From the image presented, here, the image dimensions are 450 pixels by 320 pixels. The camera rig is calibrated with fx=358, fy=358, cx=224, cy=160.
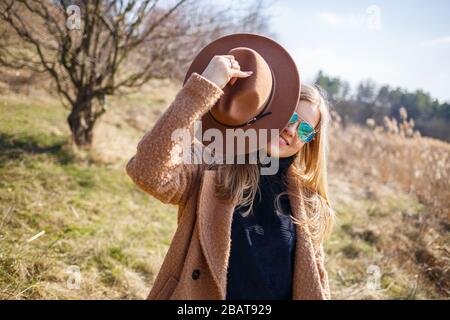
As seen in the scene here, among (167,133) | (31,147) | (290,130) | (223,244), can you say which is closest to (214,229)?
(223,244)

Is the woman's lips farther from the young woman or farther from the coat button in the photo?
the coat button

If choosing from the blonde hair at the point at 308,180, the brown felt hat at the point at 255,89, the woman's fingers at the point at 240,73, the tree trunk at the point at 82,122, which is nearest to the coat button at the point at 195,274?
the blonde hair at the point at 308,180

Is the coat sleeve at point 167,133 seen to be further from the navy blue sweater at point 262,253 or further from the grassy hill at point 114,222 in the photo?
the grassy hill at point 114,222

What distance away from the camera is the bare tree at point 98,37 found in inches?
175

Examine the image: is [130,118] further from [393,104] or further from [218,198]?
[393,104]

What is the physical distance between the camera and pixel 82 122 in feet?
17.8

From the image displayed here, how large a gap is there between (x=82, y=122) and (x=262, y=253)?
15.3 ft

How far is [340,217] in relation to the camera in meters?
5.66

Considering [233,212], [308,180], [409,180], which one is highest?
[308,180]

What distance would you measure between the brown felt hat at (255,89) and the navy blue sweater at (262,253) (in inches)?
12.6

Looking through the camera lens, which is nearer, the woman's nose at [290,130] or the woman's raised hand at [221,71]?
the woman's raised hand at [221,71]

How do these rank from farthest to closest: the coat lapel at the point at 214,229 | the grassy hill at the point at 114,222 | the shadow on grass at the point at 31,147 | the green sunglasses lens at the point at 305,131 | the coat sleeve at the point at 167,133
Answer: the shadow on grass at the point at 31,147, the grassy hill at the point at 114,222, the green sunglasses lens at the point at 305,131, the coat lapel at the point at 214,229, the coat sleeve at the point at 167,133

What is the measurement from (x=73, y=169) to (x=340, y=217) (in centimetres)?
400

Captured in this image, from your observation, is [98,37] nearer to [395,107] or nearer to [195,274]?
[195,274]
